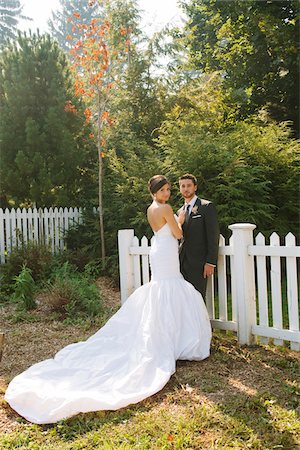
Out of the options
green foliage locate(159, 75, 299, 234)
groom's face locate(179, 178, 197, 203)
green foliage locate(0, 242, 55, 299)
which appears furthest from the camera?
green foliage locate(0, 242, 55, 299)

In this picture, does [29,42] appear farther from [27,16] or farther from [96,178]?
[27,16]

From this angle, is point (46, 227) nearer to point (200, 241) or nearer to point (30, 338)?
point (30, 338)

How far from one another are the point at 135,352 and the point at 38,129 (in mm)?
8455

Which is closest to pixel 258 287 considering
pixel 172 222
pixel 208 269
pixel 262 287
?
pixel 262 287

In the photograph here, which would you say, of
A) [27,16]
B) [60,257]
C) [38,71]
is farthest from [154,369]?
[27,16]

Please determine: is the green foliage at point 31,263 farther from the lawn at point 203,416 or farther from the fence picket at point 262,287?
the fence picket at point 262,287

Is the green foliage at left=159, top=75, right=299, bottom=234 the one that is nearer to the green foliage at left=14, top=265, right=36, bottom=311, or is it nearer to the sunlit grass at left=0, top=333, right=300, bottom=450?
the green foliage at left=14, top=265, right=36, bottom=311

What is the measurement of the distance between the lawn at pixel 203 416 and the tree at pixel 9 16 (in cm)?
4224

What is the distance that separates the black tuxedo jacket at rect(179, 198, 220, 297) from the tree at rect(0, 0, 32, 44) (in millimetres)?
41134

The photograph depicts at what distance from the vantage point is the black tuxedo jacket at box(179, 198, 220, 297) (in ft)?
16.1

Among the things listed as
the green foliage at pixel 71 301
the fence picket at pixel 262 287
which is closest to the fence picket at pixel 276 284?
the fence picket at pixel 262 287

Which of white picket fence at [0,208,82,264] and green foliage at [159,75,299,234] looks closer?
green foliage at [159,75,299,234]

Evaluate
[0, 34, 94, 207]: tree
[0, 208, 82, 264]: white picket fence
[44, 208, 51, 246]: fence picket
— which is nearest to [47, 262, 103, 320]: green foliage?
[0, 208, 82, 264]: white picket fence

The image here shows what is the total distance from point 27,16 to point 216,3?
3490 cm
